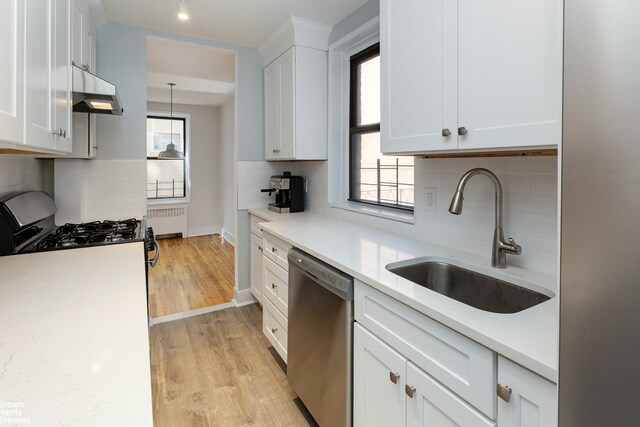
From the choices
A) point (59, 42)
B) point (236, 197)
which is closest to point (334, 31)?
point (236, 197)

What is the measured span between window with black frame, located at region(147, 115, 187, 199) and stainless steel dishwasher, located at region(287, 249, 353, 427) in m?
5.29

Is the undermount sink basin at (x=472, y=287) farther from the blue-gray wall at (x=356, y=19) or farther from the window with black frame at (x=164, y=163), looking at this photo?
the window with black frame at (x=164, y=163)

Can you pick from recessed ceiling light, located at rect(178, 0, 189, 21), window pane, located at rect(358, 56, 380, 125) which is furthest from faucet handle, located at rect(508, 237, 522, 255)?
recessed ceiling light, located at rect(178, 0, 189, 21)

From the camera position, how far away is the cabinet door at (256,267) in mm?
3015

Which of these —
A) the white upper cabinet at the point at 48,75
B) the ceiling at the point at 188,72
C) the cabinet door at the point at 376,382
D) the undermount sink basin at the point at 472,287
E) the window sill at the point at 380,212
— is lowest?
the cabinet door at the point at 376,382

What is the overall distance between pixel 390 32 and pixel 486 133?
0.77 meters

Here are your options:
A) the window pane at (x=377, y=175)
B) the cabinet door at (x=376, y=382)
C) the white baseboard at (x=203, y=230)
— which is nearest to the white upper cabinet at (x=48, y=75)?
the cabinet door at (x=376, y=382)

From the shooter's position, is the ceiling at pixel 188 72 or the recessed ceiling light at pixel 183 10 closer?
the recessed ceiling light at pixel 183 10

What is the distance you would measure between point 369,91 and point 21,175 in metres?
2.45

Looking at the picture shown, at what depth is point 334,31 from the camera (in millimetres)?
2746

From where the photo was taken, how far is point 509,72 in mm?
1103

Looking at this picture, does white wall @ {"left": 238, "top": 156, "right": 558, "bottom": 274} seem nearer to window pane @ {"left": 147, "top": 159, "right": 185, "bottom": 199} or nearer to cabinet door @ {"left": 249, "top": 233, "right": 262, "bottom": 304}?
cabinet door @ {"left": 249, "top": 233, "right": 262, "bottom": 304}

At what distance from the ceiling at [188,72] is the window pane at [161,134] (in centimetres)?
41

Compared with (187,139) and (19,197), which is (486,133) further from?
(187,139)
